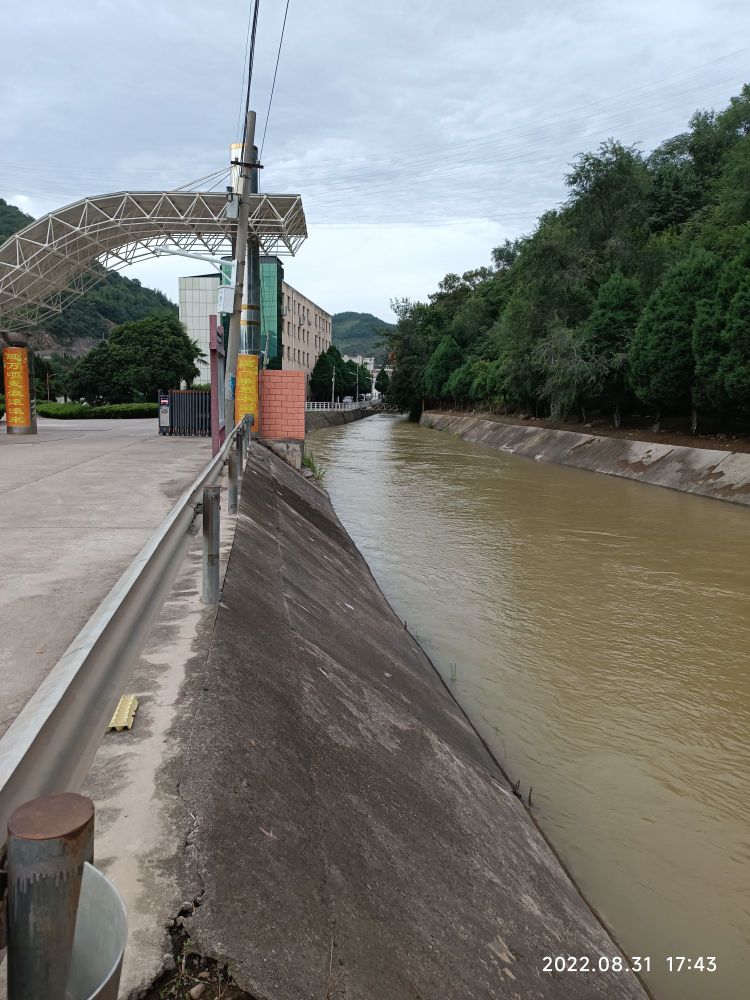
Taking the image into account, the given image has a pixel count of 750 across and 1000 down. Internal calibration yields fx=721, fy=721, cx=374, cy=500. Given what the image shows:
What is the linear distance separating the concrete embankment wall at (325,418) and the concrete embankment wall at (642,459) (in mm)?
19416

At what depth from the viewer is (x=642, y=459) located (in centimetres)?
2355

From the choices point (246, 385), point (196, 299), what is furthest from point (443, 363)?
point (246, 385)

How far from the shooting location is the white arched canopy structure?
63.9 ft

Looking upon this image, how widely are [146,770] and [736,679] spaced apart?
231 inches

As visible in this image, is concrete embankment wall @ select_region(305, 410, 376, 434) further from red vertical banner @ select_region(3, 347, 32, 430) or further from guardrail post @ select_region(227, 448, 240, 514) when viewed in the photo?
guardrail post @ select_region(227, 448, 240, 514)

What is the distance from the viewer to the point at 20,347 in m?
20.0

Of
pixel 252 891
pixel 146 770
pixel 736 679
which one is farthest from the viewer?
pixel 736 679

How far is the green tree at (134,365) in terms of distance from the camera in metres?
49.8

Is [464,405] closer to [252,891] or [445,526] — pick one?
[445,526]

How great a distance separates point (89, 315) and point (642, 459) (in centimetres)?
9508

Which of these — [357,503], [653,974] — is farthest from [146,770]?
[357,503]

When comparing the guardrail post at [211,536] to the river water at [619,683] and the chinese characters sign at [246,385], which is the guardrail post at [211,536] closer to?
the river water at [619,683]

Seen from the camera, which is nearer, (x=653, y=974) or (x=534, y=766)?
(x=653, y=974)
